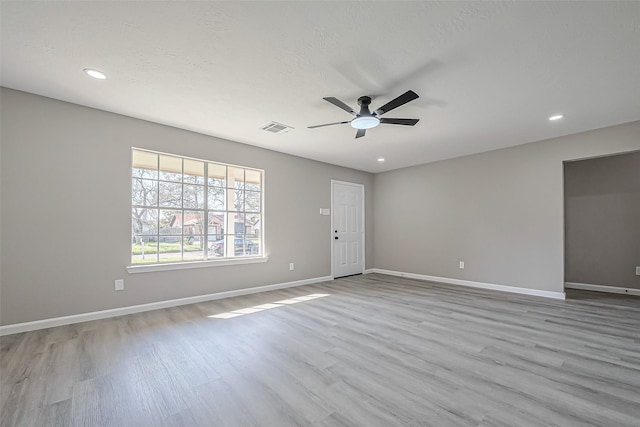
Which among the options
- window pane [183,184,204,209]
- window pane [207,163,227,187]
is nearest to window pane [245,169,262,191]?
window pane [207,163,227,187]

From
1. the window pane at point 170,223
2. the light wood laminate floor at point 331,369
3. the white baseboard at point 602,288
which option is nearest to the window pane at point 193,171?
the window pane at point 170,223

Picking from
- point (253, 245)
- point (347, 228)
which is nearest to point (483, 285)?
point (347, 228)

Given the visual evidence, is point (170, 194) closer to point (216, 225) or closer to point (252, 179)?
point (216, 225)

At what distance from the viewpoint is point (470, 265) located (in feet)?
17.7

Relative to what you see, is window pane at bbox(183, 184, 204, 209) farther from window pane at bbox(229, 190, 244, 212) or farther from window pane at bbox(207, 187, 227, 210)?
window pane at bbox(229, 190, 244, 212)

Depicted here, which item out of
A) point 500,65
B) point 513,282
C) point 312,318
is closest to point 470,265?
point 513,282

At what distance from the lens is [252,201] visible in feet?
16.4

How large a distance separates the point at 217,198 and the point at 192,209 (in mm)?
465

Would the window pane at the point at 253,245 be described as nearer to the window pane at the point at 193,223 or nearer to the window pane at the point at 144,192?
the window pane at the point at 193,223

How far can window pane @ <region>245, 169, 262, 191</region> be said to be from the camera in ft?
16.3

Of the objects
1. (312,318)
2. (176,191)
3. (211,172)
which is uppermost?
(211,172)

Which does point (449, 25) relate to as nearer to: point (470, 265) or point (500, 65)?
point (500, 65)

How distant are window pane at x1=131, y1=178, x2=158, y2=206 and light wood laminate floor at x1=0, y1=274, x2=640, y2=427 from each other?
1.51 metres

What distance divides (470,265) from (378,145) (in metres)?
3.00
